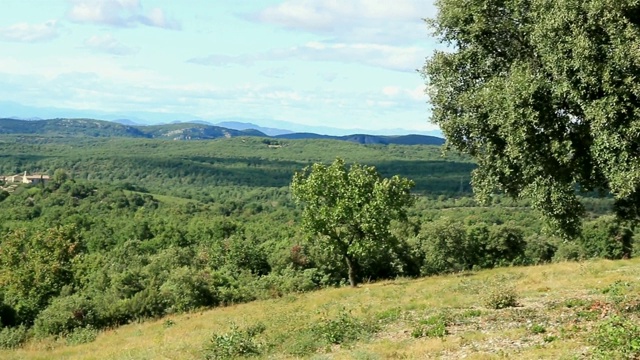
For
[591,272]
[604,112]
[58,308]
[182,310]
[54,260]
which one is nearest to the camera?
[604,112]

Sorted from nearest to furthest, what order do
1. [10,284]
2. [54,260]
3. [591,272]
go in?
[591,272]
[10,284]
[54,260]

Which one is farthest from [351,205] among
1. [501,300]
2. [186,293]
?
[501,300]

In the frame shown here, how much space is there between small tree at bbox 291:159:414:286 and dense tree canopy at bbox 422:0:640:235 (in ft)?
73.9

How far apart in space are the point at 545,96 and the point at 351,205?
27.3 metres

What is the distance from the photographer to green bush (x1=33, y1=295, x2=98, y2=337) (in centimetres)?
3922

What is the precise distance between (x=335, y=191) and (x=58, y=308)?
22.6 meters

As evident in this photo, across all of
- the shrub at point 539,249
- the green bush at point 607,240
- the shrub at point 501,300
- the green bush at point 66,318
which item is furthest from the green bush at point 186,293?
the green bush at point 607,240

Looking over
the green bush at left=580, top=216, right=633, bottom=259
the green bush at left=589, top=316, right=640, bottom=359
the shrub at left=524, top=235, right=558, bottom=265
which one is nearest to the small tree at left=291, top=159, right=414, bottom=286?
the green bush at left=589, top=316, right=640, bottom=359

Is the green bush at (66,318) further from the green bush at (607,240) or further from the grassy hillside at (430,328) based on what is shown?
the green bush at (607,240)

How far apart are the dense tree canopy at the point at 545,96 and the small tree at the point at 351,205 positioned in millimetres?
22512

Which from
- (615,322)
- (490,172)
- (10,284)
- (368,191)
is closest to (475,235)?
(368,191)

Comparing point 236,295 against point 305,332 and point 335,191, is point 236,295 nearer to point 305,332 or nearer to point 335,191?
point 335,191

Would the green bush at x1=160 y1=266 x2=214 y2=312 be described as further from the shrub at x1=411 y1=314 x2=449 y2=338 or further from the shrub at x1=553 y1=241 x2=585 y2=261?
the shrub at x1=553 y1=241 x2=585 y2=261

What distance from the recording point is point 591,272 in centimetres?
3500
